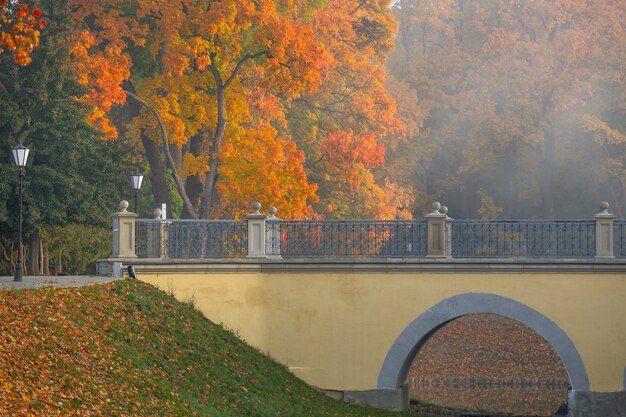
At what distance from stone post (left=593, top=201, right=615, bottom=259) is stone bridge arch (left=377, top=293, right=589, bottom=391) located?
1745 millimetres

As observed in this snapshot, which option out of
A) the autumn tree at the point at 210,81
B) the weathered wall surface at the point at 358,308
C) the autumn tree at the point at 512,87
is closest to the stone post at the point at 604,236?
the weathered wall surface at the point at 358,308

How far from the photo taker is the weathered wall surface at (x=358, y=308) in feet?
81.3

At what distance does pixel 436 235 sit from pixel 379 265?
1324 millimetres

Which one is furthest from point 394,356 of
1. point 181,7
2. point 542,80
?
point 542,80

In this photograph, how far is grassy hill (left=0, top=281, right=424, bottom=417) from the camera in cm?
1628

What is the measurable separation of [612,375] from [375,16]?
75.4 feet

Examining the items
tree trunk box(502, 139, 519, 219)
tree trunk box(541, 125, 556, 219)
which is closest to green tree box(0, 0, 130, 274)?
tree trunk box(541, 125, 556, 219)

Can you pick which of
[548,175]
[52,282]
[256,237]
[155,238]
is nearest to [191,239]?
[155,238]

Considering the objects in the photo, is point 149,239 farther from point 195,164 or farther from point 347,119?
point 347,119

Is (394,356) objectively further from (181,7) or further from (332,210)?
(332,210)

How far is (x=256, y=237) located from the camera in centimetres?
2572

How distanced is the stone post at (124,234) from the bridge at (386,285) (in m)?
0.02

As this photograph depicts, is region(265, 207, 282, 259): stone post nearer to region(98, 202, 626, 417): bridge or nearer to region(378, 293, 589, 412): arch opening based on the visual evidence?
region(98, 202, 626, 417): bridge

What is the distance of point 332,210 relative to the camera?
4053 centimetres
